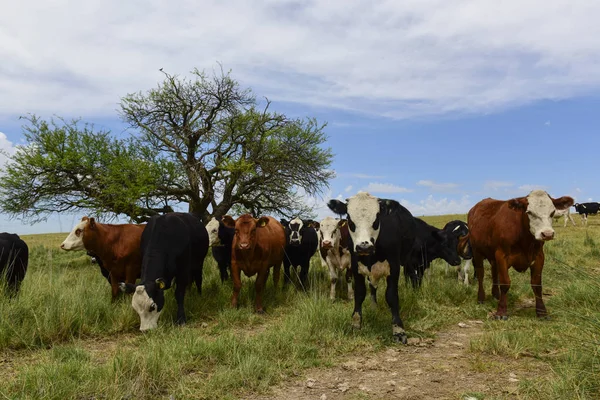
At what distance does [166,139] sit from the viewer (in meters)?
22.5

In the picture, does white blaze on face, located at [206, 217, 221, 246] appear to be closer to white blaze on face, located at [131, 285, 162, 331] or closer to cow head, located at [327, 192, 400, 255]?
white blaze on face, located at [131, 285, 162, 331]

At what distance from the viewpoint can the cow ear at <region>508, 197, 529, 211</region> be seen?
7.38 meters

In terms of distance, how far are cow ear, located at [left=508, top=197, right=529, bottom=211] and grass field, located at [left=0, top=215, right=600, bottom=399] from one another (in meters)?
1.38

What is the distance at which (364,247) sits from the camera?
593 cm

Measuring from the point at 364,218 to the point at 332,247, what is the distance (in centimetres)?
294

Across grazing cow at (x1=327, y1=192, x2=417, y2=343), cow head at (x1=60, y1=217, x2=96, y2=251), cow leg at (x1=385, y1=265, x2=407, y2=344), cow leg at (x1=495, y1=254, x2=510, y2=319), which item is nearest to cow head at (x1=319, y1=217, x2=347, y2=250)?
grazing cow at (x1=327, y1=192, x2=417, y2=343)

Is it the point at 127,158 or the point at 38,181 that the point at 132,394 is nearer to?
the point at 127,158

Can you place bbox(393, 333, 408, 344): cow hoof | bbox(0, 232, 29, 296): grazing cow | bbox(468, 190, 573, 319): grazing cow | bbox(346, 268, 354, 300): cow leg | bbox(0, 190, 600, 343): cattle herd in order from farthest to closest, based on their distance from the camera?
bbox(346, 268, 354, 300): cow leg → bbox(0, 232, 29, 296): grazing cow → bbox(468, 190, 573, 319): grazing cow → bbox(0, 190, 600, 343): cattle herd → bbox(393, 333, 408, 344): cow hoof

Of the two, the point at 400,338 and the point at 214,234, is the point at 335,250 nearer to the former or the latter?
the point at 214,234

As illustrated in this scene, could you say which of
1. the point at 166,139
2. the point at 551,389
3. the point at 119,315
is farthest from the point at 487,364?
the point at 166,139

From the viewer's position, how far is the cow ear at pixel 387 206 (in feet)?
22.1

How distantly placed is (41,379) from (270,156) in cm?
1839

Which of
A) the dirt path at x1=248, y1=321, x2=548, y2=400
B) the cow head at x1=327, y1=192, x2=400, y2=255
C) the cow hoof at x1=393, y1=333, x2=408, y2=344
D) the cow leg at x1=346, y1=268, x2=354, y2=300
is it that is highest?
the cow head at x1=327, y1=192, x2=400, y2=255

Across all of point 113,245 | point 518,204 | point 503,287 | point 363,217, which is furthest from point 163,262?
point 518,204
